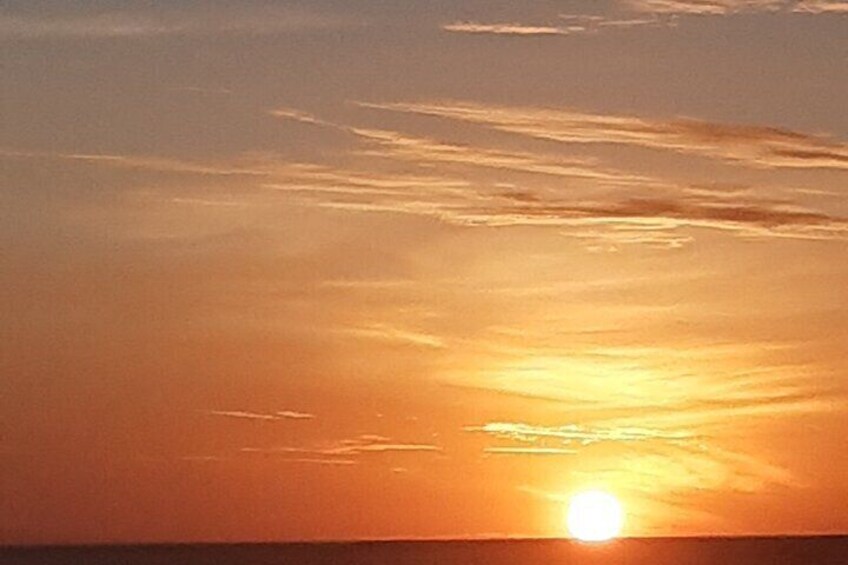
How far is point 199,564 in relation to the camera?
43.5 meters

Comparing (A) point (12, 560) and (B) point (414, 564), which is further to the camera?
(B) point (414, 564)

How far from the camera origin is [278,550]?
40469 mm

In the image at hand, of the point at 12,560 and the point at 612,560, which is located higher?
the point at 612,560

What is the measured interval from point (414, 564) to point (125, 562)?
487cm

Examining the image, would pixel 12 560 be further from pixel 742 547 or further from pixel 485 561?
pixel 742 547

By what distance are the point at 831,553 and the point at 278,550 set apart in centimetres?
892

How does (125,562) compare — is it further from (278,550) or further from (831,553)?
(831,553)

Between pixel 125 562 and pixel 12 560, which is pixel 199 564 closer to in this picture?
pixel 125 562

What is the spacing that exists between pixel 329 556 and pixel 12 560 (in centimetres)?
522

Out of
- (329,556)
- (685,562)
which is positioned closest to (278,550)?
(329,556)

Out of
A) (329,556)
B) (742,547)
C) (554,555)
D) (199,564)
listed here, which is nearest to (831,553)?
(742,547)

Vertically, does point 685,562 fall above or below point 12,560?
above

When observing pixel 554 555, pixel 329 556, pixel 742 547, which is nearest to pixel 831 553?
pixel 742 547

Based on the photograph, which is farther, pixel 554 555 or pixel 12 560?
pixel 554 555
